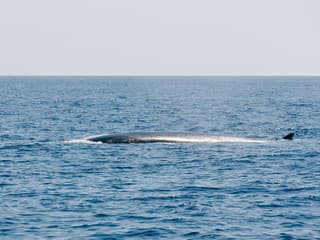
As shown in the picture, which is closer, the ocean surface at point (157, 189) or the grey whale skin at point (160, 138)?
the ocean surface at point (157, 189)

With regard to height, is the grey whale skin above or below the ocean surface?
above

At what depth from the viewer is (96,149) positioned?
57219 mm

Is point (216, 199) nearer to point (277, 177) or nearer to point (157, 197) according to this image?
point (157, 197)

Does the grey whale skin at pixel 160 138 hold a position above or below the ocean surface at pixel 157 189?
above

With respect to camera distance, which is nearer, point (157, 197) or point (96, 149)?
point (157, 197)

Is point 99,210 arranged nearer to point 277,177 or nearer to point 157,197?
point 157,197

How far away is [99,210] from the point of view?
34.3m

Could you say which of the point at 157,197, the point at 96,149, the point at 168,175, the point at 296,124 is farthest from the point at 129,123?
the point at 157,197

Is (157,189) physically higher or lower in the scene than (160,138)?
lower

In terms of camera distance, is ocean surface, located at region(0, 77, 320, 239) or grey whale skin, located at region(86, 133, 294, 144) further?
grey whale skin, located at region(86, 133, 294, 144)

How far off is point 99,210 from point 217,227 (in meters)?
6.79

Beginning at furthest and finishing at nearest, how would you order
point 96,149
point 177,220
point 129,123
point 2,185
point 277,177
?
point 129,123 → point 96,149 → point 277,177 → point 2,185 → point 177,220

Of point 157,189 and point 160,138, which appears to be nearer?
point 157,189

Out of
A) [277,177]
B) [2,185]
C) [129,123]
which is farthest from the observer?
[129,123]
